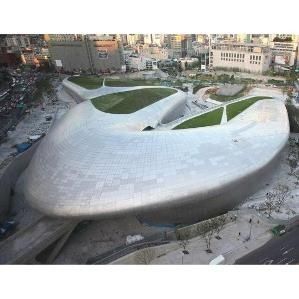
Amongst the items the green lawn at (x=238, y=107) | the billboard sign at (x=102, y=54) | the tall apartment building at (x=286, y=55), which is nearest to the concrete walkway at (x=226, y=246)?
the green lawn at (x=238, y=107)

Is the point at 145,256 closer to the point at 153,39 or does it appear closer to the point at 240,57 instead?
the point at 240,57

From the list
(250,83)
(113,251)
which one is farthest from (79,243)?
(250,83)

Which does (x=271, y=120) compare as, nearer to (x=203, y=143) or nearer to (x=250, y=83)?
(x=203, y=143)

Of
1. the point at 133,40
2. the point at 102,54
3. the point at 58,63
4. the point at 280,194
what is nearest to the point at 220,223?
the point at 280,194

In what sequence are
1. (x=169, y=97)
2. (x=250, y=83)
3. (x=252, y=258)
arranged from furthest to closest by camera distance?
1. (x=250, y=83)
2. (x=169, y=97)
3. (x=252, y=258)

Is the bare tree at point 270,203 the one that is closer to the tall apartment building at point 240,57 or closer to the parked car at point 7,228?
the parked car at point 7,228

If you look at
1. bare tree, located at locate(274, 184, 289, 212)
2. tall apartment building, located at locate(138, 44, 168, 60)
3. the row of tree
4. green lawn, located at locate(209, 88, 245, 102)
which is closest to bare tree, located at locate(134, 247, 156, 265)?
the row of tree
